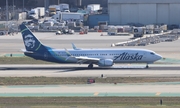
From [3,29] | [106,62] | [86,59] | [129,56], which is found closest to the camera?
[106,62]

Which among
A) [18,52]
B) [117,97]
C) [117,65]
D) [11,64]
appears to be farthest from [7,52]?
[117,97]

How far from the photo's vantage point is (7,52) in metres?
100

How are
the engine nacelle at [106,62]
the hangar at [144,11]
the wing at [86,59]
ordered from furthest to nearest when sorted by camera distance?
the hangar at [144,11] → the wing at [86,59] → the engine nacelle at [106,62]

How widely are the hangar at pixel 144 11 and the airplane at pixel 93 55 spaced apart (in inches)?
2963

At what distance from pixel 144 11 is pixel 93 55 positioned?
Answer: 7689 cm

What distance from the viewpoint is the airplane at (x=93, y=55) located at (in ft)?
251

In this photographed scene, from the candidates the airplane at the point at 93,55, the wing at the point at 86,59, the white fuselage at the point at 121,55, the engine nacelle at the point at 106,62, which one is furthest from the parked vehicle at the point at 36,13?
the engine nacelle at the point at 106,62

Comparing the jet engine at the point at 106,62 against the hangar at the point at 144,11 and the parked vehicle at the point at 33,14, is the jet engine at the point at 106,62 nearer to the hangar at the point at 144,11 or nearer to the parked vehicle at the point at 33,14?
the hangar at the point at 144,11

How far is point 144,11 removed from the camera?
152125mm

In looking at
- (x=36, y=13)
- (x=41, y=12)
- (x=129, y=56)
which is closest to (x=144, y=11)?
(x=36, y=13)

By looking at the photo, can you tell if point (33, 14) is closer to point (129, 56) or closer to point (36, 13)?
point (36, 13)

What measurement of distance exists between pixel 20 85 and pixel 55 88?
4543 millimetres

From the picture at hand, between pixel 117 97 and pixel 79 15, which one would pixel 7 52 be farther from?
pixel 79 15

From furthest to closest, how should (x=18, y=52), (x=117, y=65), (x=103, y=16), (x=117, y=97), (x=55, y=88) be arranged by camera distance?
(x=103, y=16) < (x=18, y=52) < (x=117, y=65) < (x=55, y=88) < (x=117, y=97)
